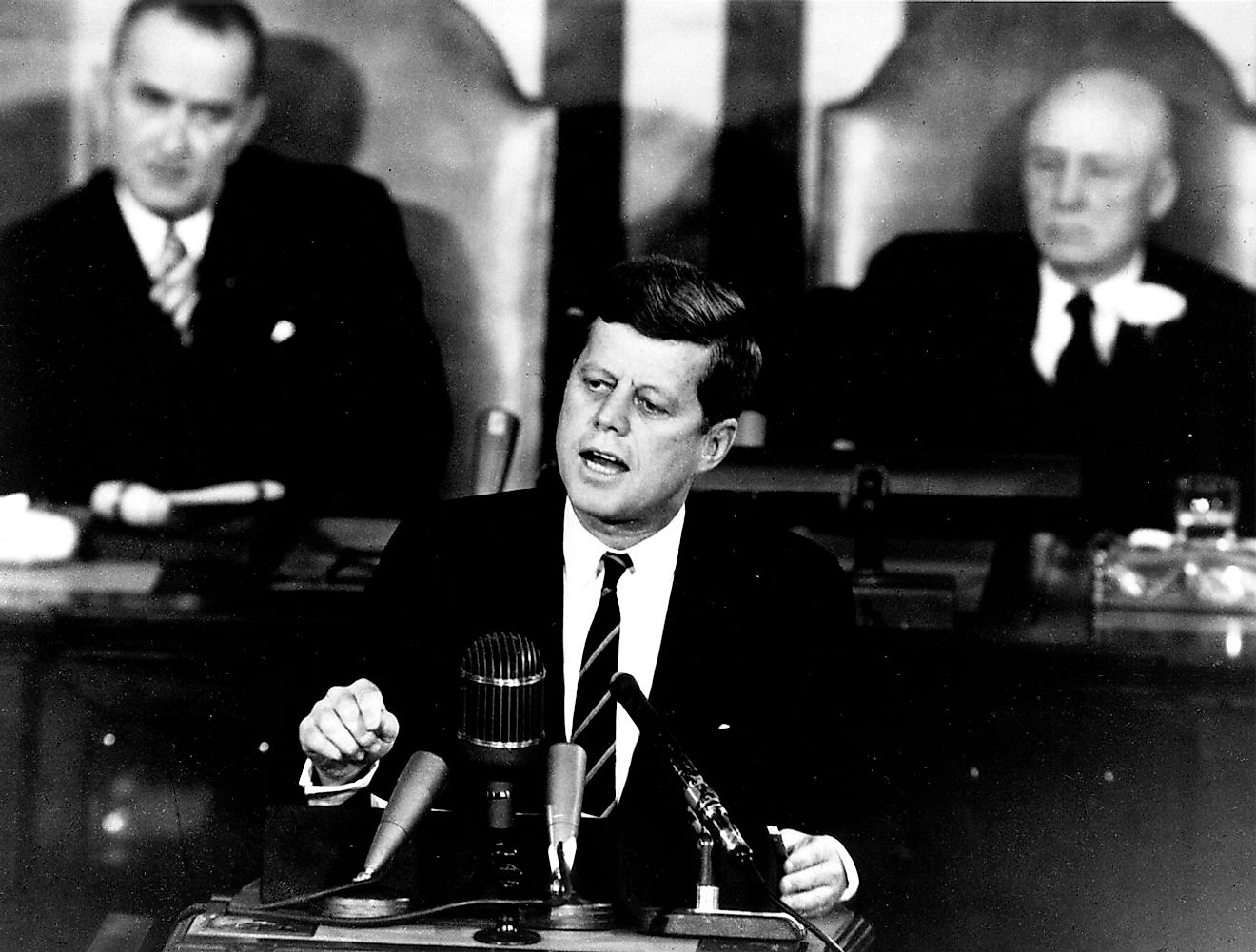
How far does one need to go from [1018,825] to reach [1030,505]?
763 millimetres

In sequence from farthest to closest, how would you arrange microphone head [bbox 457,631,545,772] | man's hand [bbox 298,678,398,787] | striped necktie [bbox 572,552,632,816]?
striped necktie [bbox 572,552,632,816] < man's hand [bbox 298,678,398,787] < microphone head [bbox 457,631,545,772]

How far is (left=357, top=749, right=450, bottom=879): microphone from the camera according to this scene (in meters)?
2.12

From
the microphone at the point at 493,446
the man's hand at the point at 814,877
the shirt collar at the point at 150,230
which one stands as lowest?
the man's hand at the point at 814,877

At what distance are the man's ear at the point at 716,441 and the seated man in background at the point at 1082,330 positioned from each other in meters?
1.52

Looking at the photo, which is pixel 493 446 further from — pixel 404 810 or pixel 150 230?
pixel 404 810

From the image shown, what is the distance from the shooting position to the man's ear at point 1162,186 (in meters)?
4.57

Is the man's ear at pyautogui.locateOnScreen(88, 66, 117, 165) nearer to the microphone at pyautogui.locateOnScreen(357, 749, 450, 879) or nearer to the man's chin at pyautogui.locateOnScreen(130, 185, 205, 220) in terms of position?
the man's chin at pyautogui.locateOnScreen(130, 185, 205, 220)

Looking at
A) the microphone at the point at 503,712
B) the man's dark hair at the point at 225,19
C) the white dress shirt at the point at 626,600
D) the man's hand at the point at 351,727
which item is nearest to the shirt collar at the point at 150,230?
the man's dark hair at the point at 225,19

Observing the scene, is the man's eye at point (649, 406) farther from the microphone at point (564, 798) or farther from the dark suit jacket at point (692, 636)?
the microphone at point (564, 798)

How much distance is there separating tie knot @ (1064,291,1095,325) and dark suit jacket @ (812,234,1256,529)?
9cm

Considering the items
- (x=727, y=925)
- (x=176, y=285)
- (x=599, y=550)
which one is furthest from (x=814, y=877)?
(x=176, y=285)

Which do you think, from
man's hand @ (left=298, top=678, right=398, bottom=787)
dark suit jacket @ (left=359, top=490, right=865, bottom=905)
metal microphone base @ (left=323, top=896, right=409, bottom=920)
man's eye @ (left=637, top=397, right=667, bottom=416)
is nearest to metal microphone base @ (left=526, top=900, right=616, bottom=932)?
metal microphone base @ (left=323, top=896, right=409, bottom=920)

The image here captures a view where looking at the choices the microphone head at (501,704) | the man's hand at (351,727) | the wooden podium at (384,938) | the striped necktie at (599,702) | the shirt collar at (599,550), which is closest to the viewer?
the wooden podium at (384,938)

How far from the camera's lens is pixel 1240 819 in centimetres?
414
